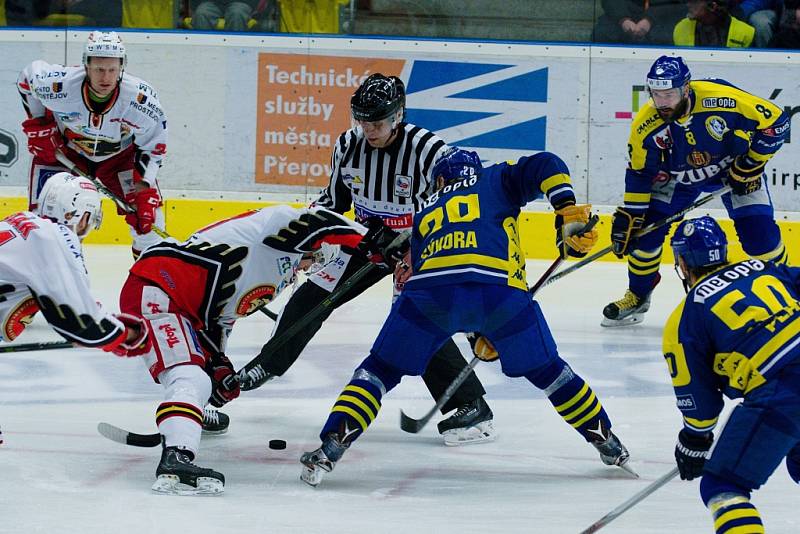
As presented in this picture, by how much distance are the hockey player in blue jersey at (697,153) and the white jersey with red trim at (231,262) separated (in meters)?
2.04

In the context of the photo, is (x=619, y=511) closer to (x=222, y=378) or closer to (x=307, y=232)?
(x=307, y=232)

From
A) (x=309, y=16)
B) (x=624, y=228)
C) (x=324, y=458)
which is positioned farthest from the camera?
(x=309, y=16)

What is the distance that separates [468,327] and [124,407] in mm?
1469

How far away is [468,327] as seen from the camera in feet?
12.3

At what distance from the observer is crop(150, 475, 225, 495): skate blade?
140 inches

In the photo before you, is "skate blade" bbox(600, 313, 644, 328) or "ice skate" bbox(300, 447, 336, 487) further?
"skate blade" bbox(600, 313, 644, 328)

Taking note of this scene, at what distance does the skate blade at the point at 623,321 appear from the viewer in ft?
20.2

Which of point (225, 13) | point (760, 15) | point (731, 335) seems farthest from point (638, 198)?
point (225, 13)

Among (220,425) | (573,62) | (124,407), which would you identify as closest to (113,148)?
(124,407)

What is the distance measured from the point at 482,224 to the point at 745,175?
227cm

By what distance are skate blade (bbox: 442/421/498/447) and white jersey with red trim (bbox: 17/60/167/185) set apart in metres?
2.37

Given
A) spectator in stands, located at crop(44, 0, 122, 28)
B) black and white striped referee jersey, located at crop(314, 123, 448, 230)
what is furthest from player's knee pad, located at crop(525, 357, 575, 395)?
spectator in stands, located at crop(44, 0, 122, 28)

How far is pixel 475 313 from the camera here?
3.69 metres

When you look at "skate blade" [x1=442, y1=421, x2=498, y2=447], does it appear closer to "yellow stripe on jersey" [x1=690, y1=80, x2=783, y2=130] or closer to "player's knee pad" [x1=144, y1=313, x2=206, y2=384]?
"player's knee pad" [x1=144, y1=313, x2=206, y2=384]
